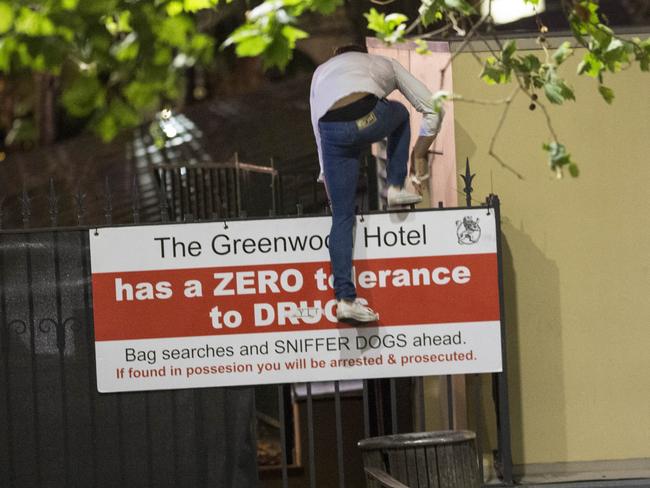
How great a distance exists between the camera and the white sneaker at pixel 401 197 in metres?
8.78

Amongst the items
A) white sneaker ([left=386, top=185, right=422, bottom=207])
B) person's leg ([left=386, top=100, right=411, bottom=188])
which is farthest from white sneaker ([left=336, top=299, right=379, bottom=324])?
person's leg ([left=386, top=100, right=411, bottom=188])

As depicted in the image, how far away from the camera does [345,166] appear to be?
8719 mm

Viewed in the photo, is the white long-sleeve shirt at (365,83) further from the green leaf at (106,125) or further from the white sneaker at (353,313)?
the green leaf at (106,125)

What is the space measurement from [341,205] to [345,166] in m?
0.24

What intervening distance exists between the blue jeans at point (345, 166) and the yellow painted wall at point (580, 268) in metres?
0.76

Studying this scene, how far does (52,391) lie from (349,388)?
4.66m

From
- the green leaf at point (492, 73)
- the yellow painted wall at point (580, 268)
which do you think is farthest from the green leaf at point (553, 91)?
the yellow painted wall at point (580, 268)

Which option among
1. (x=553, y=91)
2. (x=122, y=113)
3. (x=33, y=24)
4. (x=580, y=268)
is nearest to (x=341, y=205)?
(x=580, y=268)

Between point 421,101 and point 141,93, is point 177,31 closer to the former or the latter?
point 141,93

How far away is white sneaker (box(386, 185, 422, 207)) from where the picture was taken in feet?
28.8

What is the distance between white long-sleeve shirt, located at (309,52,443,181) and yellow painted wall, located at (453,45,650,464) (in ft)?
2.13

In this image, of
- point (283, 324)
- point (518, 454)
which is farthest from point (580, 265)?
point (283, 324)

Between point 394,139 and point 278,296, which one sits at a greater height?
point 394,139

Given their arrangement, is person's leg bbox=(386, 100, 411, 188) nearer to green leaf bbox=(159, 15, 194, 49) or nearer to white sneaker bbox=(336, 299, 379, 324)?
white sneaker bbox=(336, 299, 379, 324)
